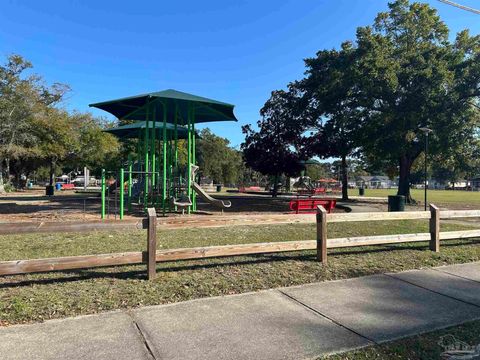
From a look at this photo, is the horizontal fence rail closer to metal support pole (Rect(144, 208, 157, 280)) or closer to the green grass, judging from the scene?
metal support pole (Rect(144, 208, 157, 280))

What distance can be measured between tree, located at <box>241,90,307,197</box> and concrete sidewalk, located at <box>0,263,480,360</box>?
23128mm

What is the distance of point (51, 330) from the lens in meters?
3.95

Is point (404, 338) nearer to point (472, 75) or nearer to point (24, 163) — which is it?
point (472, 75)

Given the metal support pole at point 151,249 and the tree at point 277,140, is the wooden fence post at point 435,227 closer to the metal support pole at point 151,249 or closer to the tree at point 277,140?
the metal support pole at point 151,249

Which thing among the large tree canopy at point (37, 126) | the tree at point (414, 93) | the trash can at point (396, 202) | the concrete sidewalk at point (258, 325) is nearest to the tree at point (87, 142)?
the large tree canopy at point (37, 126)

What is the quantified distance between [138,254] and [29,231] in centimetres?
141

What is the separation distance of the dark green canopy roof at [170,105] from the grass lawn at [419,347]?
11.4 metres

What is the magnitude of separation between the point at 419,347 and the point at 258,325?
1.55m

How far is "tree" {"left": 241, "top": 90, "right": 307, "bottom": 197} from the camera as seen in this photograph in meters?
28.1

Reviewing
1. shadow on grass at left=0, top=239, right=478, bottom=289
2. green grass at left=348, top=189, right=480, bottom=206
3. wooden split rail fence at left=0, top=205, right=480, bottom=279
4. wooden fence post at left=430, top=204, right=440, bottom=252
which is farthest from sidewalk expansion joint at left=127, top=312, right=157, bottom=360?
green grass at left=348, top=189, right=480, bottom=206

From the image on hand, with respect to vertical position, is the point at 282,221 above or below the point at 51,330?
above

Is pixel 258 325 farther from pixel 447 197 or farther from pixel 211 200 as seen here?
pixel 447 197

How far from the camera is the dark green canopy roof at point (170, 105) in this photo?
1435 centimetres

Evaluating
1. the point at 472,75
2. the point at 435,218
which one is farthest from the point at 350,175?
the point at 435,218
